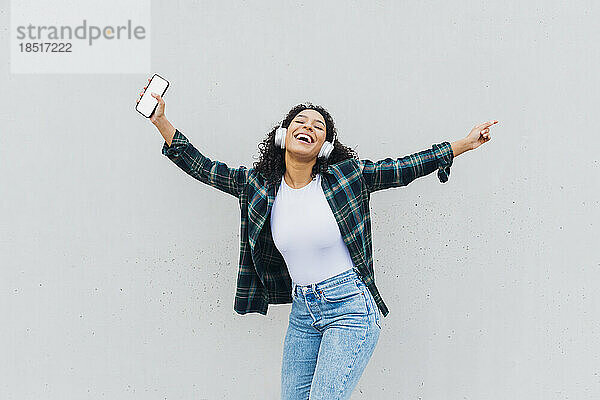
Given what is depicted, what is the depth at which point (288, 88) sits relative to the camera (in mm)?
2568

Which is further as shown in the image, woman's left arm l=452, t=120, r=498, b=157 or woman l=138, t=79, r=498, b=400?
woman's left arm l=452, t=120, r=498, b=157

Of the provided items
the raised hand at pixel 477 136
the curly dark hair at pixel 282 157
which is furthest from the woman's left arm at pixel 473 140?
the curly dark hair at pixel 282 157

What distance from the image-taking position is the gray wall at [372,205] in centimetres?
257

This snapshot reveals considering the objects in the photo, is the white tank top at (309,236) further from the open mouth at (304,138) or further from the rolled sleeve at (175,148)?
the rolled sleeve at (175,148)

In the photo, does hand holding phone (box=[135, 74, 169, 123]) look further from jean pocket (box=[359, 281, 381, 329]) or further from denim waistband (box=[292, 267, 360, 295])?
Answer: jean pocket (box=[359, 281, 381, 329])

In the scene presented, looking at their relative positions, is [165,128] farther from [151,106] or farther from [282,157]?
[282,157]

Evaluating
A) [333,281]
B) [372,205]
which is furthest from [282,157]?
[372,205]

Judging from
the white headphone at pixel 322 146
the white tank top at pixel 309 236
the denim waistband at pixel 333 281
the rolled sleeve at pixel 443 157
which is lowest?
the denim waistband at pixel 333 281

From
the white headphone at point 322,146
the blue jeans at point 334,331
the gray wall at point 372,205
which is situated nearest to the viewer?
the blue jeans at point 334,331

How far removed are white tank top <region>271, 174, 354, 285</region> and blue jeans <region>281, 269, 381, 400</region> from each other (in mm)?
39

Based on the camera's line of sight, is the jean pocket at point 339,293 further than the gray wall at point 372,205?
No

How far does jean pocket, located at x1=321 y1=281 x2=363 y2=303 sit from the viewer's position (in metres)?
2.07

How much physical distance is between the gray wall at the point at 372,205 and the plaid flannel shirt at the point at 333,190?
375mm

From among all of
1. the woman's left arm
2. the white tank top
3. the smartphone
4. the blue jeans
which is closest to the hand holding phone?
the smartphone
